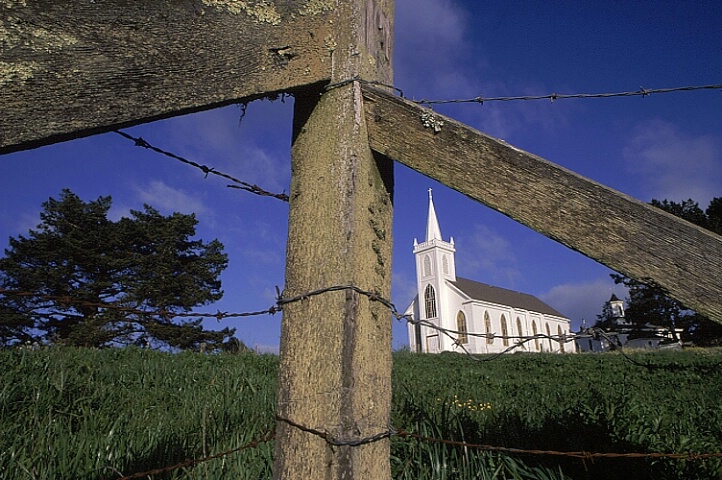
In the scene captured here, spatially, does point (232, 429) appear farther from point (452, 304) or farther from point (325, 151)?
point (452, 304)

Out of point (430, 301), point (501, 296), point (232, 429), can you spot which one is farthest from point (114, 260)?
point (501, 296)

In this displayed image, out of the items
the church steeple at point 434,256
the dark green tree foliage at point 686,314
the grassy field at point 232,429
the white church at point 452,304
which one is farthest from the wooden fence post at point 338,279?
the church steeple at point 434,256

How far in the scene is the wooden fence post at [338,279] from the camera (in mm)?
1326

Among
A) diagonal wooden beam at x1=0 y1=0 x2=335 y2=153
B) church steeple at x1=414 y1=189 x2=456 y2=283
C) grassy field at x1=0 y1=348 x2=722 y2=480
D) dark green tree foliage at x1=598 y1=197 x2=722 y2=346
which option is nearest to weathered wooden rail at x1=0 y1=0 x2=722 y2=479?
diagonal wooden beam at x1=0 y1=0 x2=335 y2=153

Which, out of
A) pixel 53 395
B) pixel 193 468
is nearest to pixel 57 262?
pixel 53 395

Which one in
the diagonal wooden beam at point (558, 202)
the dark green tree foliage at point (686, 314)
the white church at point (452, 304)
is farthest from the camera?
the white church at point (452, 304)

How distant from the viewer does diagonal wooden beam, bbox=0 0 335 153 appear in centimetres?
102

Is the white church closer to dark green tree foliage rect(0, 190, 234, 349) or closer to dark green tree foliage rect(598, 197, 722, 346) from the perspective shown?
dark green tree foliage rect(598, 197, 722, 346)

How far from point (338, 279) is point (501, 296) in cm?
7048

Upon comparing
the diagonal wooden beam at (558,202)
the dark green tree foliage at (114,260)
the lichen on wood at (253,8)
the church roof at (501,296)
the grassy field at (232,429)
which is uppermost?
the church roof at (501,296)

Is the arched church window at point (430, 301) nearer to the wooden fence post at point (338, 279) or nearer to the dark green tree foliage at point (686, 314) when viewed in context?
the dark green tree foliage at point (686, 314)

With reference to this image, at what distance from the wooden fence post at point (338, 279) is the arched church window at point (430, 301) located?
57769mm

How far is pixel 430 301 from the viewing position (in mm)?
59750

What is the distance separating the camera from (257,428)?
3.00 m
